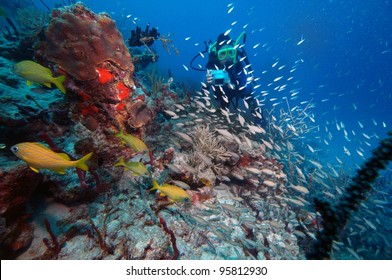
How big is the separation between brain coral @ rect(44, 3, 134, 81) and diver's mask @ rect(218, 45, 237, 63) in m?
5.08

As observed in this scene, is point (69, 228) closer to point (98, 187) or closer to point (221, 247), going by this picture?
point (98, 187)

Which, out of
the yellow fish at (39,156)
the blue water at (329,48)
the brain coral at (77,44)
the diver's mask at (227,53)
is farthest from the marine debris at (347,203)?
the blue water at (329,48)

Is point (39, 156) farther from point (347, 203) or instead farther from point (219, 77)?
point (219, 77)

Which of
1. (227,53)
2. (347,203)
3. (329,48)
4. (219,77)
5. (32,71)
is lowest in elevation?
(347,203)

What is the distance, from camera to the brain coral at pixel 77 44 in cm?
424

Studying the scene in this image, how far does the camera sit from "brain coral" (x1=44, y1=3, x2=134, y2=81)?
13.9 ft

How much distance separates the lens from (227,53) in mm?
8367

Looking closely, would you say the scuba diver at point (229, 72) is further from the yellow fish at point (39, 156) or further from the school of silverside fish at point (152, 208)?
the yellow fish at point (39, 156)

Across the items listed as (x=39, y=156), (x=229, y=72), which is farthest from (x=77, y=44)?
(x=229, y=72)

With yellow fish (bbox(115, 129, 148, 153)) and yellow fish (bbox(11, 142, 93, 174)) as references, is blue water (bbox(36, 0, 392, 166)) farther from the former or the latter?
yellow fish (bbox(11, 142, 93, 174))

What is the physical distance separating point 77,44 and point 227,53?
574 centimetres

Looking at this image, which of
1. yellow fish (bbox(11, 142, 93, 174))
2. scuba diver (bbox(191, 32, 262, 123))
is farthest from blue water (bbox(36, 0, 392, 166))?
yellow fish (bbox(11, 142, 93, 174))
